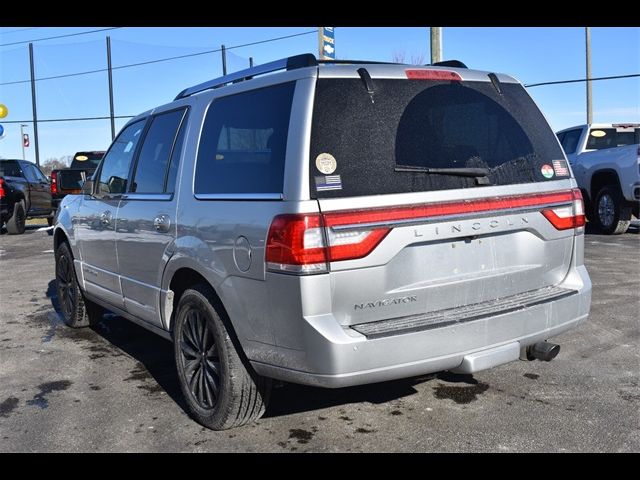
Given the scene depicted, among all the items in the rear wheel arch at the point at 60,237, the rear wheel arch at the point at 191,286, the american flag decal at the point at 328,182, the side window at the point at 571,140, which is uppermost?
the side window at the point at 571,140

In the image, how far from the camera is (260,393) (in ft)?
11.5

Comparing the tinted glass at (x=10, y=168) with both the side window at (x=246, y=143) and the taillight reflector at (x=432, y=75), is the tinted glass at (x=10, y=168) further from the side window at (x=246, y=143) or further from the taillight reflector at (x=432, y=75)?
the taillight reflector at (x=432, y=75)

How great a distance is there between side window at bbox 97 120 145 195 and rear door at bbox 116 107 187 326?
21 centimetres

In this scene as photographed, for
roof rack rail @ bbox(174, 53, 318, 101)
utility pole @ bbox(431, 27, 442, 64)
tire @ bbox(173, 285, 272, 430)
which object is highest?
utility pole @ bbox(431, 27, 442, 64)

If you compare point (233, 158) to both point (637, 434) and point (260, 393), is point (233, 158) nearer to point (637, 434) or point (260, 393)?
point (260, 393)

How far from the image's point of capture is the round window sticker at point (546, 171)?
3.68m

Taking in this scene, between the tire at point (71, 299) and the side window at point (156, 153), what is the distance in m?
1.82

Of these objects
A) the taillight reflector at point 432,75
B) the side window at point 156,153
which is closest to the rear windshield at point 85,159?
the side window at point 156,153

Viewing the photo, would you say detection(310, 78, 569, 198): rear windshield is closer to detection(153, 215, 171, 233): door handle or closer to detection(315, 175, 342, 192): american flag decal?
detection(315, 175, 342, 192): american flag decal

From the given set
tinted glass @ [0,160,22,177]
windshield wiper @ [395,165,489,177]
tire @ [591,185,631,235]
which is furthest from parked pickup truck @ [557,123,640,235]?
tinted glass @ [0,160,22,177]

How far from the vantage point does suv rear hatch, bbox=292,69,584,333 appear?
3.00 metres

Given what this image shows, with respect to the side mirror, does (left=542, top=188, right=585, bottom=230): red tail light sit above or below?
below

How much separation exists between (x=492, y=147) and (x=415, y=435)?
5.35 ft

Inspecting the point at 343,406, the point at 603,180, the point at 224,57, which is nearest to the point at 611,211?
the point at 603,180
